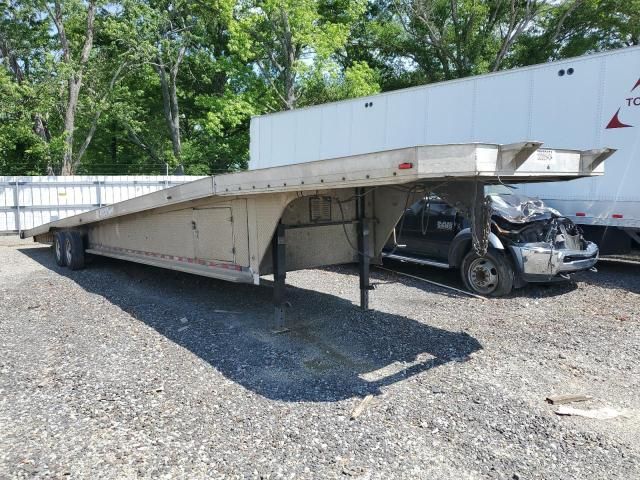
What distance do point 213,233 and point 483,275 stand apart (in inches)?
145

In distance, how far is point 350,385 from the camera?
387cm

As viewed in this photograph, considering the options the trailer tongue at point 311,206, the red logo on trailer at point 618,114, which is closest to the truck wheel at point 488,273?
the trailer tongue at point 311,206

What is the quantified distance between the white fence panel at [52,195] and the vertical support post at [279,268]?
43.7 feet

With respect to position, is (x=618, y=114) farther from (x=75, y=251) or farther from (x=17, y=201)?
(x=17, y=201)

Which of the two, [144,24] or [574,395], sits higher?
[144,24]

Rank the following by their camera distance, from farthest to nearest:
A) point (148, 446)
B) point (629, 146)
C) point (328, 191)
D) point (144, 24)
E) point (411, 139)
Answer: point (144, 24) < point (411, 139) < point (629, 146) < point (328, 191) < point (148, 446)

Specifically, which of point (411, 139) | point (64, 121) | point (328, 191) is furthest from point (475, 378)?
point (64, 121)

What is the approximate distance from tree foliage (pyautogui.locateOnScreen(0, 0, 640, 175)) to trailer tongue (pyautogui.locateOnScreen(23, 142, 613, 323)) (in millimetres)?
14864

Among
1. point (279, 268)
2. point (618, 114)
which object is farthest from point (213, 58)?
point (279, 268)

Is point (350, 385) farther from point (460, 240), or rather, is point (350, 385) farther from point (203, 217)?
point (460, 240)

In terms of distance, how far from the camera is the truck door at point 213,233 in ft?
18.0

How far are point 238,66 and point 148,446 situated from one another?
22.4 metres

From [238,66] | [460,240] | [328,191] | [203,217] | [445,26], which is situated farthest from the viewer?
[445,26]

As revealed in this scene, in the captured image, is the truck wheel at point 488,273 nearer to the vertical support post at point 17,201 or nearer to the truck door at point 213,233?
the truck door at point 213,233
